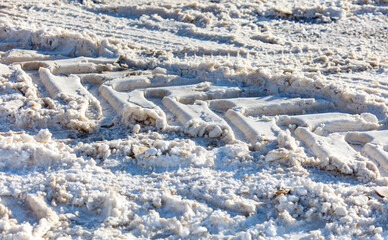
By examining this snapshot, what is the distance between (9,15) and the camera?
15.1ft

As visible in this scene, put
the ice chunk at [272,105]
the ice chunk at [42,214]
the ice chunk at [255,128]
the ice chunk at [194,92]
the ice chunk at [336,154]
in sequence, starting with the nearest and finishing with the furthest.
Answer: the ice chunk at [42,214] → the ice chunk at [336,154] → the ice chunk at [255,128] → the ice chunk at [272,105] → the ice chunk at [194,92]

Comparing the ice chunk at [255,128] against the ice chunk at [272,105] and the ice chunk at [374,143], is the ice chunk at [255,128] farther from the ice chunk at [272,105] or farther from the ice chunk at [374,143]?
the ice chunk at [374,143]

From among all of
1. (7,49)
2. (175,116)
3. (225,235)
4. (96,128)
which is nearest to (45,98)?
(96,128)

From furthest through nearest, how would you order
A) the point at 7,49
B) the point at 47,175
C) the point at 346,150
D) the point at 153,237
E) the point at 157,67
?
the point at 7,49
the point at 157,67
the point at 346,150
the point at 47,175
the point at 153,237

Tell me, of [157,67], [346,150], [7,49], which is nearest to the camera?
[346,150]

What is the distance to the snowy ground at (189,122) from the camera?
212 cm

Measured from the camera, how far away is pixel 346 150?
2.70 meters

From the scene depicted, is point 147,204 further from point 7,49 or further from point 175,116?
point 7,49

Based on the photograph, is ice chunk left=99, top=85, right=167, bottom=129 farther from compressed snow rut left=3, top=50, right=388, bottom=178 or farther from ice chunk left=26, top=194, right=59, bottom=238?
ice chunk left=26, top=194, right=59, bottom=238

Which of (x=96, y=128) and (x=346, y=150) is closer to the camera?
(x=346, y=150)

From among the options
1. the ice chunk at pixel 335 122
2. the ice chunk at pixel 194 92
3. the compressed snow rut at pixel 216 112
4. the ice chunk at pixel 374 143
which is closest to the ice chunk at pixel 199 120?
the compressed snow rut at pixel 216 112

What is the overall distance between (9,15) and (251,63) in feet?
7.47

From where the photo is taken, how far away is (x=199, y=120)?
2967 mm

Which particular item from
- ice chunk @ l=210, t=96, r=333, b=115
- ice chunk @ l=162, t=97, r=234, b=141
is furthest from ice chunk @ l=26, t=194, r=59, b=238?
ice chunk @ l=210, t=96, r=333, b=115
